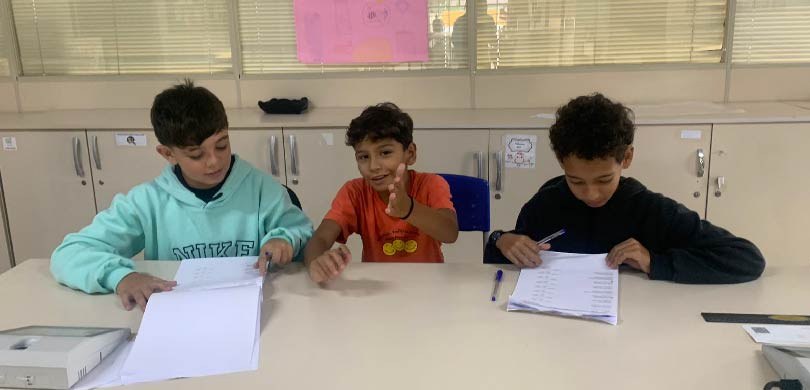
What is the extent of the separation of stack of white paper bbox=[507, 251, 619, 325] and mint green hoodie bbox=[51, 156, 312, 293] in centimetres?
60

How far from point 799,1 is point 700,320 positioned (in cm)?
265

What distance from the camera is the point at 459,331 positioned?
1.23 m

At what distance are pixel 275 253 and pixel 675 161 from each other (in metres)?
2.04

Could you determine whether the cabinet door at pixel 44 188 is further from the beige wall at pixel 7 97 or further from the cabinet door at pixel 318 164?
the cabinet door at pixel 318 164

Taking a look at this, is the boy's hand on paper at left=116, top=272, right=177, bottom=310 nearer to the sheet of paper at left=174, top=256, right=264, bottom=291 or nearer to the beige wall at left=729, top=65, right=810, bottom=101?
the sheet of paper at left=174, top=256, right=264, bottom=291

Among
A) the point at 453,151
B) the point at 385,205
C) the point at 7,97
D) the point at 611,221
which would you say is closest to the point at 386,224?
the point at 385,205

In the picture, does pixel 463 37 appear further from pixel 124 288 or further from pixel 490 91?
pixel 124 288

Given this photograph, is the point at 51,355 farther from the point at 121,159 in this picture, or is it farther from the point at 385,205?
the point at 121,159

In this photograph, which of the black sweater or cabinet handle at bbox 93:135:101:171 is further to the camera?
cabinet handle at bbox 93:135:101:171

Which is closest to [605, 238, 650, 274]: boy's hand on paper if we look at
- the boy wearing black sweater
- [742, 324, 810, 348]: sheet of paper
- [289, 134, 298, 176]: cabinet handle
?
the boy wearing black sweater

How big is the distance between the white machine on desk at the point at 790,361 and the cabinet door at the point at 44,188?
299 cm

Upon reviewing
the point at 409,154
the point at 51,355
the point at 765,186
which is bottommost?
the point at 765,186

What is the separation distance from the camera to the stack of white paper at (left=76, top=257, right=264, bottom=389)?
111 centimetres

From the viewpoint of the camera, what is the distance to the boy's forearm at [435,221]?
1.65m
